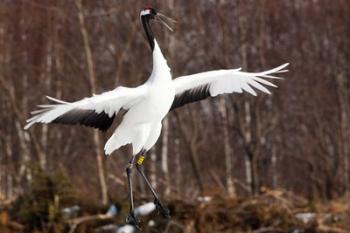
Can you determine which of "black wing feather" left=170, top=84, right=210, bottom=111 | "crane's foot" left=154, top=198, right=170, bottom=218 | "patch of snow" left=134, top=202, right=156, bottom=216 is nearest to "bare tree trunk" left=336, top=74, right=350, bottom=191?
"patch of snow" left=134, top=202, right=156, bottom=216

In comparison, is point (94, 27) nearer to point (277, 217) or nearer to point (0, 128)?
point (0, 128)

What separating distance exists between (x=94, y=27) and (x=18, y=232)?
40.3 feet

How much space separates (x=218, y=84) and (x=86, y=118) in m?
1.39

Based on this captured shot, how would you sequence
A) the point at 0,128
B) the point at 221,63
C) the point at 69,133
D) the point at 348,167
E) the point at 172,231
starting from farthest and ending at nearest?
1. the point at 69,133
2. the point at 0,128
3. the point at 348,167
4. the point at 221,63
5. the point at 172,231

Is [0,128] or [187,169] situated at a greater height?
[0,128]

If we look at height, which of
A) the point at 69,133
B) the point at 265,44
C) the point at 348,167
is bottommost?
the point at 348,167

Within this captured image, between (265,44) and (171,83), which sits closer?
(171,83)

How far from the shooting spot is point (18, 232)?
41.7 ft

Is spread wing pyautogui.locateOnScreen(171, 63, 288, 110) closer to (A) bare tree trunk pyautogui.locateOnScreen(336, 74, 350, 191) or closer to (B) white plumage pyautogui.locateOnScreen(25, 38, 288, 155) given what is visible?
(B) white plumage pyautogui.locateOnScreen(25, 38, 288, 155)

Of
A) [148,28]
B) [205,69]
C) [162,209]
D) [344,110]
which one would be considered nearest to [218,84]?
[148,28]

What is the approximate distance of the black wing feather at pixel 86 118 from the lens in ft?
25.5

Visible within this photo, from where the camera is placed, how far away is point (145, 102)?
25.3 feet

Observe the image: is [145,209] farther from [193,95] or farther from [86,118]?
[86,118]

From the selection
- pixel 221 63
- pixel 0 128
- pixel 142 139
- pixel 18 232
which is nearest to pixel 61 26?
pixel 0 128
